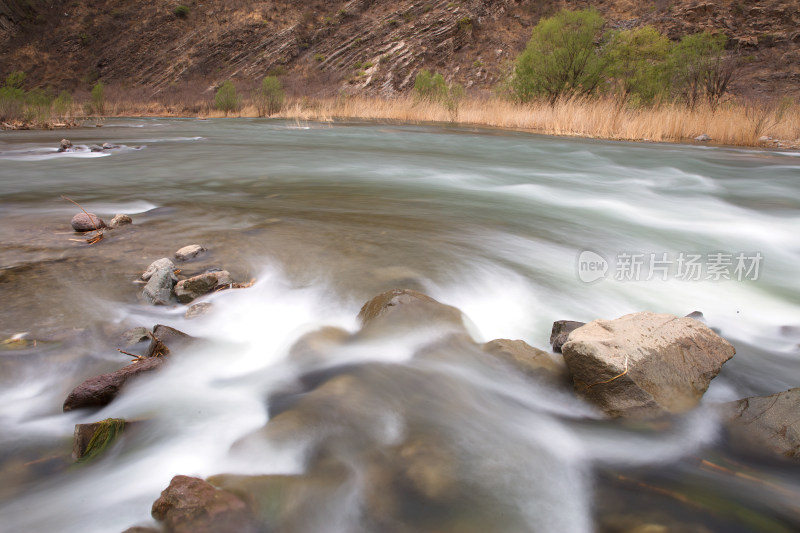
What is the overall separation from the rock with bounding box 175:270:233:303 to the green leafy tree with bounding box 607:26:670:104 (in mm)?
12847

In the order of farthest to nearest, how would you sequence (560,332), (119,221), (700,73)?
(700,73) < (119,221) < (560,332)

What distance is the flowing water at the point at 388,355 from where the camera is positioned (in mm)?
1355

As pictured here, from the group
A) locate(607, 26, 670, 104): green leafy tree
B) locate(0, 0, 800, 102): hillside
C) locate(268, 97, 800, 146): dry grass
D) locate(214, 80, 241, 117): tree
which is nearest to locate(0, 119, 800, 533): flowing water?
locate(268, 97, 800, 146): dry grass

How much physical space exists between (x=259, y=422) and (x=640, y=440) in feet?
4.29

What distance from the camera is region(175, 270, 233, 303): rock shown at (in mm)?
2486

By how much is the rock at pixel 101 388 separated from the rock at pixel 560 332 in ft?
5.69

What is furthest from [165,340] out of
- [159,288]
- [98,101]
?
[98,101]

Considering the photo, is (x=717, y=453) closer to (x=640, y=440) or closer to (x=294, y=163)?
(x=640, y=440)

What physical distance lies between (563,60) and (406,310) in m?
14.8

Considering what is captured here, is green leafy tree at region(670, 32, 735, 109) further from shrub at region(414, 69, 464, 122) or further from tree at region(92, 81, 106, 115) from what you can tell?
tree at region(92, 81, 106, 115)

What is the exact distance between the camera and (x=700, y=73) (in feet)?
42.8

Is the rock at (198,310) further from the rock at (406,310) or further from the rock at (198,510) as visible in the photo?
the rock at (198,510)
